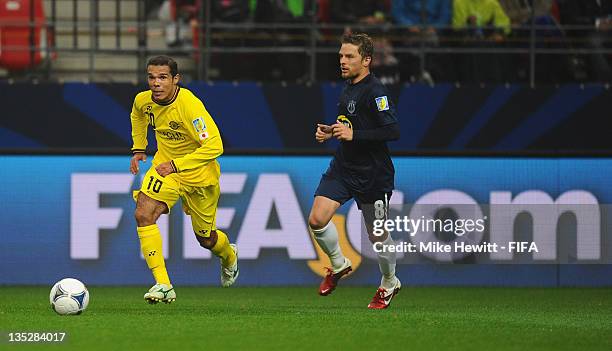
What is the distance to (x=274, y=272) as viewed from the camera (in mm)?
14289

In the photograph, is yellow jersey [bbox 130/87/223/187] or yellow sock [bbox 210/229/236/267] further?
yellow sock [bbox 210/229/236/267]

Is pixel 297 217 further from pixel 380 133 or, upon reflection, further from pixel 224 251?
pixel 380 133

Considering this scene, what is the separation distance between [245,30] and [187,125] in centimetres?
455

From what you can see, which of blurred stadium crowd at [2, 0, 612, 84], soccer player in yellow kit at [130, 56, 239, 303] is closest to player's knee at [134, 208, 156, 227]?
soccer player in yellow kit at [130, 56, 239, 303]

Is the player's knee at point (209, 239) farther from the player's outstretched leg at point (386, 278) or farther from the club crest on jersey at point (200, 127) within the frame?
the player's outstretched leg at point (386, 278)

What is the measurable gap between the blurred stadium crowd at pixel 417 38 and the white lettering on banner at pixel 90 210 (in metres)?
Result: 1.72

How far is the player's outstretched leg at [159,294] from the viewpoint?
9.92m

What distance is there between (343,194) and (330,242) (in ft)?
1.42

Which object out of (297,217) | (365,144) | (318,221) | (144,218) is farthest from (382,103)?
(297,217)

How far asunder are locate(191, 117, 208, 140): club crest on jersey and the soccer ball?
5.75ft

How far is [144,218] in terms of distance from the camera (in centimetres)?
1027

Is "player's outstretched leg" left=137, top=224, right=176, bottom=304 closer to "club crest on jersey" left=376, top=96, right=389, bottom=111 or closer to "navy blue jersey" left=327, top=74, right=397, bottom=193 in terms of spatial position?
"navy blue jersey" left=327, top=74, right=397, bottom=193

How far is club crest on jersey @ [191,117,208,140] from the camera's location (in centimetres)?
1055

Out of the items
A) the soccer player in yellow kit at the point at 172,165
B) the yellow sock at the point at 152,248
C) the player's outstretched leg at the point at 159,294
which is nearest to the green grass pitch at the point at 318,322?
the player's outstretched leg at the point at 159,294
